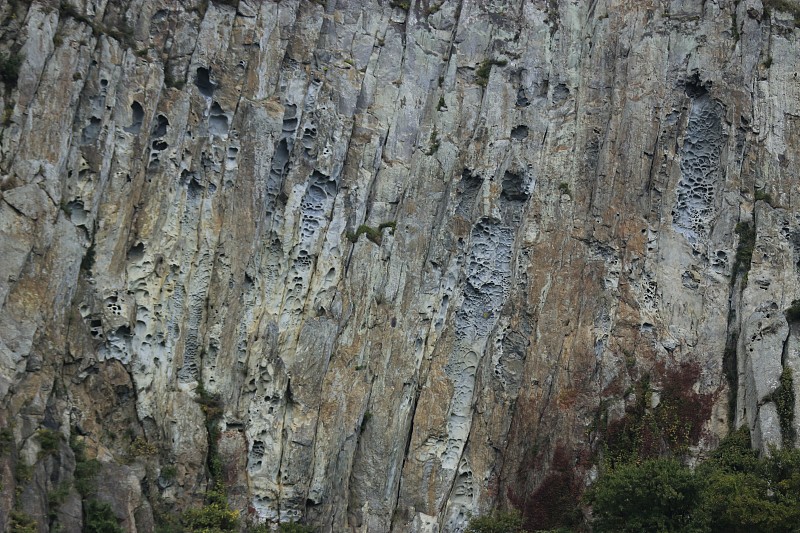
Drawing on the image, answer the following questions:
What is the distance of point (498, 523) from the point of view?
36.8 metres

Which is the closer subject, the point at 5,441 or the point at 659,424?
A: the point at 5,441

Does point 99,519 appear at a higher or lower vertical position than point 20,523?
higher

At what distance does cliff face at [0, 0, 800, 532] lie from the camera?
36.5 meters

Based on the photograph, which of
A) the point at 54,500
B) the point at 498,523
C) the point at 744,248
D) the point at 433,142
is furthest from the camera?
the point at 433,142

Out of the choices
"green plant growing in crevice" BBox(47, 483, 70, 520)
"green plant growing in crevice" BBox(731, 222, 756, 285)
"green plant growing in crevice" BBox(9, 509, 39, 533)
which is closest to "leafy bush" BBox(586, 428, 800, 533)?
"green plant growing in crevice" BBox(731, 222, 756, 285)

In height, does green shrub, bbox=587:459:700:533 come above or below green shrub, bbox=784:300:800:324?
below

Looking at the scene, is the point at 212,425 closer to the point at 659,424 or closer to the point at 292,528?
the point at 292,528

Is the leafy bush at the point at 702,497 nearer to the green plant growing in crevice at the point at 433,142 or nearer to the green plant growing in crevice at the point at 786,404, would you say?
the green plant growing in crevice at the point at 786,404

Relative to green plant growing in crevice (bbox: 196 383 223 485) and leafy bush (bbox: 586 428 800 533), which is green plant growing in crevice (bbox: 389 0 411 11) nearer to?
green plant growing in crevice (bbox: 196 383 223 485)

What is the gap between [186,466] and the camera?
120ft

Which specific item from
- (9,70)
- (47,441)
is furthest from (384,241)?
(47,441)

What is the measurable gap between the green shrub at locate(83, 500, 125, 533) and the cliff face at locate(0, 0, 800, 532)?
1.34 meters

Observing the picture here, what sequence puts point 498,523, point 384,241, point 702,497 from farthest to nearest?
1. point 384,241
2. point 498,523
3. point 702,497

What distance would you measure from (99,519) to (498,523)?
44.4 feet
